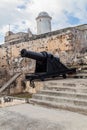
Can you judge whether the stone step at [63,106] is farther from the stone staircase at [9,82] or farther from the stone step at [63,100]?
the stone staircase at [9,82]

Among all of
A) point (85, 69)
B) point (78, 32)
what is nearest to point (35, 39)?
point (78, 32)

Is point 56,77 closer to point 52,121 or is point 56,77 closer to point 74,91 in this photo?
point 74,91

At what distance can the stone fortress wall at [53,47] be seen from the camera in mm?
8258

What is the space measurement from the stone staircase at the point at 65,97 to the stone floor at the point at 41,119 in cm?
14

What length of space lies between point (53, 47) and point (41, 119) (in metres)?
5.82

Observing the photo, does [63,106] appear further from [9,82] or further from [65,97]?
[9,82]

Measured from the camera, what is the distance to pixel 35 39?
32.1 ft

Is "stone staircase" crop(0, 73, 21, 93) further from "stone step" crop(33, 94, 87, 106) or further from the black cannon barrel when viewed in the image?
"stone step" crop(33, 94, 87, 106)

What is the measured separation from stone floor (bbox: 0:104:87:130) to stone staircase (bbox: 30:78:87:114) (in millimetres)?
140

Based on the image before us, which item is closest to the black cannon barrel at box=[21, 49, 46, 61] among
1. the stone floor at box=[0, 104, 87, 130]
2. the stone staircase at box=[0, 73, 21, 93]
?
the stone floor at box=[0, 104, 87, 130]

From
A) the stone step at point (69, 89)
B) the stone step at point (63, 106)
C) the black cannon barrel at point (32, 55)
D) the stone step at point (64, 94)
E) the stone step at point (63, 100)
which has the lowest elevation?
the stone step at point (63, 106)

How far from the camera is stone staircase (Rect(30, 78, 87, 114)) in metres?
3.64

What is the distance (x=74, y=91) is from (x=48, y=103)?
19.6 inches

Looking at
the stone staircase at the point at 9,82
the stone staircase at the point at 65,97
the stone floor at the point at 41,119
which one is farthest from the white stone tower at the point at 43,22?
the stone floor at the point at 41,119
